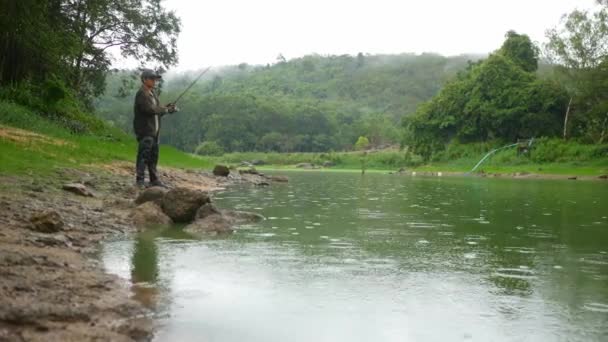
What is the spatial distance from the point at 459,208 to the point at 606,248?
18.8 feet

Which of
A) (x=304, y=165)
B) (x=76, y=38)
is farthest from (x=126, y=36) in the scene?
(x=304, y=165)

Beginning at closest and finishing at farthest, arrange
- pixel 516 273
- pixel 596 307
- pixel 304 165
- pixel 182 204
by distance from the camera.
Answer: pixel 596 307, pixel 516 273, pixel 182 204, pixel 304 165

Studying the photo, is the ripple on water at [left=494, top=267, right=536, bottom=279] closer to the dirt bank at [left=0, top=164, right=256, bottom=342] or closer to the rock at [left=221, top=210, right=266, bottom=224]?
the dirt bank at [left=0, top=164, right=256, bottom=342]

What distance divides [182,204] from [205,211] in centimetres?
35

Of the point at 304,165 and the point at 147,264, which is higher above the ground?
the point at 147,264

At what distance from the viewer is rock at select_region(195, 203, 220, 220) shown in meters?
7.98

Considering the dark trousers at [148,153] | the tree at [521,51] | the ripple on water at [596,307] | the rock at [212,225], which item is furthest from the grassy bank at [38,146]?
the tree at [521,51]

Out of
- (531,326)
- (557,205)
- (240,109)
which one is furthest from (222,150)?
(531,326)

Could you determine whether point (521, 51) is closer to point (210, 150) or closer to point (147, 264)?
point (210, 150)

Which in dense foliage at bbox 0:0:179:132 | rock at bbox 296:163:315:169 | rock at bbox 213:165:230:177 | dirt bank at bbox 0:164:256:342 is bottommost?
rock at bbox 296:163:315:169

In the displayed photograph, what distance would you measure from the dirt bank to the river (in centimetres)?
21

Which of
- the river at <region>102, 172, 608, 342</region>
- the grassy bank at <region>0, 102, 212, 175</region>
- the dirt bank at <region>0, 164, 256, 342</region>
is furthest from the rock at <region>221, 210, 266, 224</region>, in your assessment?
the grassy bank at <region>0, 102, 212, 175</region>

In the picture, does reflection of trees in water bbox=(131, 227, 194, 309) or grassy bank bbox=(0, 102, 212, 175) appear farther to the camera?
grassy bank bbox=(0, 102, 212, 175)

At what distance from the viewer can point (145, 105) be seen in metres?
10.4
